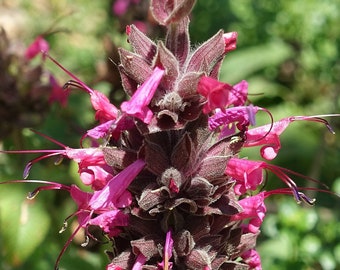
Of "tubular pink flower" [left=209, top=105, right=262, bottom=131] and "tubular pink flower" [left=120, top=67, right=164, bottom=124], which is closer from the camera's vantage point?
"tubular pink flower" [left=120, top=67, right=164, bottom=124]

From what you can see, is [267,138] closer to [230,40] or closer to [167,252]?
[230,40]

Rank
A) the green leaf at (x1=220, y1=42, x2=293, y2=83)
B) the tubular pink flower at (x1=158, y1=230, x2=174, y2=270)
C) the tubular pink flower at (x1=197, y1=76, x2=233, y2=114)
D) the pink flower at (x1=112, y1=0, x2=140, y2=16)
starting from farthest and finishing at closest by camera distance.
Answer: the green leaf at (x1=220, y1=42, x2=293, y2=83) < the pink flower at (x1=112, y1=0, x2=140, y2=16) < the tubular pink flower at (x1=158, y1=230, x2=174, y2=270) < the tubular pink flower at (x1=197, y1=76, x2=233, y2=114)

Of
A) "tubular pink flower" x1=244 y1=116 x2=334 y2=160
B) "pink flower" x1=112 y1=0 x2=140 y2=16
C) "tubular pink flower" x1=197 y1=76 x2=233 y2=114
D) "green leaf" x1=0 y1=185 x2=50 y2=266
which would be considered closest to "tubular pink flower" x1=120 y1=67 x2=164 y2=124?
"tubular pink flower" x1=197 y1=76 x2=233 y2=114

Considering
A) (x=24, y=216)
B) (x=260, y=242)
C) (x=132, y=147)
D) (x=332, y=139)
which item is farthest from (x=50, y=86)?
(x=332, y=139)

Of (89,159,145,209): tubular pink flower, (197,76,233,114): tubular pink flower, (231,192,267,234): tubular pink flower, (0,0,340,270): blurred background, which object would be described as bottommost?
(0,0,340,270): blurred background

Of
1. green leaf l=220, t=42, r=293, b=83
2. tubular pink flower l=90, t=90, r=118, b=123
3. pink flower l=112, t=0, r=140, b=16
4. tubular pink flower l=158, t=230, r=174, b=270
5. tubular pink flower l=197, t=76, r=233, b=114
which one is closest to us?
tubular pink flower l=197, t=76, r=233, b=114

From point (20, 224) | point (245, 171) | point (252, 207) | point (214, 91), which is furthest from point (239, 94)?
point (20, 224)

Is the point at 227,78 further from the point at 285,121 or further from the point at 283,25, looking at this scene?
the point at 285,121

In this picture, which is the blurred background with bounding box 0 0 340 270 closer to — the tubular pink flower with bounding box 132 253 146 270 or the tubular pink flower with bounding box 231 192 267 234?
the tubular pink flower with bounding box 231 192 267 234

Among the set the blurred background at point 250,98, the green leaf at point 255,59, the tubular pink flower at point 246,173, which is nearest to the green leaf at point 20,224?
the blurred background at point 250,98
